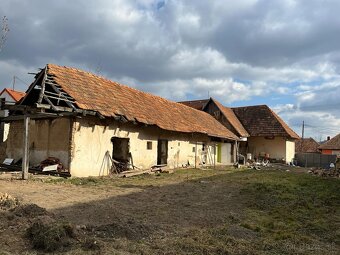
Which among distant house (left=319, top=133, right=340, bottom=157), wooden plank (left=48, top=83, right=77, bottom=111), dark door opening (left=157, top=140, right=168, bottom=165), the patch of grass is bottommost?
the patch of grass

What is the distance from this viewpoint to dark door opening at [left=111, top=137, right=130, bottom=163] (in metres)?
19.3

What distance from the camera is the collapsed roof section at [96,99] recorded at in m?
16.1

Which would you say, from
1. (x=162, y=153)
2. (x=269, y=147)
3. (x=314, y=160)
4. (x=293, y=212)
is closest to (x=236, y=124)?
(x=269, y=147)

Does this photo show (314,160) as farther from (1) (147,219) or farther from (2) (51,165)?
(1) (147,219)

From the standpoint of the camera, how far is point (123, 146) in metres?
19.5

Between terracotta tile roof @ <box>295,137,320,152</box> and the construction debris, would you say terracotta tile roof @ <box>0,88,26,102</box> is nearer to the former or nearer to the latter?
the construction debris

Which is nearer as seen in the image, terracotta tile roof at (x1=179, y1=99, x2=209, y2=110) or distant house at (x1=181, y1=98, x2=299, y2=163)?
distant house at (x1=181, y1=98, x2=299, y2=163)

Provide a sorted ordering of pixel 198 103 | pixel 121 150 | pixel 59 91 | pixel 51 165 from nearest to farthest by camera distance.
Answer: pixel 51 165
pixel 59 91
pixel 121 150
pixel 198 103

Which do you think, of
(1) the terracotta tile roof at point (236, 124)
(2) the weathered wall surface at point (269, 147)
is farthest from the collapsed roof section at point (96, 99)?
(2) the weathered wall surface at point (269, 147)

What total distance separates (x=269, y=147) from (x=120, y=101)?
2262 cm

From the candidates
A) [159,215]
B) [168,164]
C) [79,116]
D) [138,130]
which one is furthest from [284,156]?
Result: [159,215]

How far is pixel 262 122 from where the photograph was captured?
3919cm

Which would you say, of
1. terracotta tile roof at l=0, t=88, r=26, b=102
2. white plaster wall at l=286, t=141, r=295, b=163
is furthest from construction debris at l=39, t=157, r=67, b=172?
white plaster wall at l=286, t=141, r=295, b=163

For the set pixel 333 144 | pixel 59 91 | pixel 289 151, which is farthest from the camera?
pixel 333 144
